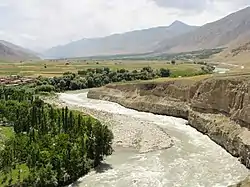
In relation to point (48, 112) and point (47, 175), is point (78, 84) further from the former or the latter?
point (47, 175)

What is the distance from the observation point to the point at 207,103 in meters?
70.2

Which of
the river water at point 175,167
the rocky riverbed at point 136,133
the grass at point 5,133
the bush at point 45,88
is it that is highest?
the grass at point 5,133

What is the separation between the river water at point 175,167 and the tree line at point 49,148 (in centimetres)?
171

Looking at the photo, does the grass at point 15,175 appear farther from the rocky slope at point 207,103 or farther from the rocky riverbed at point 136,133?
the rocky slope at point 207,103

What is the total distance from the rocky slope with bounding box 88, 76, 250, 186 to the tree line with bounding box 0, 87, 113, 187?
51.7 feet

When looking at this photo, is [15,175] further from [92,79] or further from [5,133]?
[92,79]

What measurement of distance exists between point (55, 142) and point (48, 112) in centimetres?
1723

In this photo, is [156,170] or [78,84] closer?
[156,170]

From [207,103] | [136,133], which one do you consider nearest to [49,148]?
[136,133]

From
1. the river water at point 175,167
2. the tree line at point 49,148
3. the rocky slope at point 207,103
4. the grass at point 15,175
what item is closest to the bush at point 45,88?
the rocky slope at point 207,103

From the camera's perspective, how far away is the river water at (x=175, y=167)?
43.8 metres

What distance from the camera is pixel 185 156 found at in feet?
175

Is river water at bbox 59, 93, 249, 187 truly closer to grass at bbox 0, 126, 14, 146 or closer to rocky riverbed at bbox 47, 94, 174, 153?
rocky riverbed at bbox 47, 94, 174, 153

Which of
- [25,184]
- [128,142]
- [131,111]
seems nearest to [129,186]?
[25,184]
